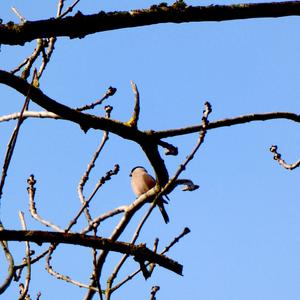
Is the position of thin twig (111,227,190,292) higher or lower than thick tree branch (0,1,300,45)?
lower

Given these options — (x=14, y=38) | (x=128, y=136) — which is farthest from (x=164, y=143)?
(x=14, y=38)

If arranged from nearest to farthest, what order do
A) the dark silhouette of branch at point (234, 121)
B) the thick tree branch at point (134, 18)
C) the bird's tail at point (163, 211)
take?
the thick tree branch at point (134, 18)
the dark silhouette of branch at point (234, 121)
the bird's tail at point (163, 211)

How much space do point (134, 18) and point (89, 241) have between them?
987 millimetres

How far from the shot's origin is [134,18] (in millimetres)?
2445

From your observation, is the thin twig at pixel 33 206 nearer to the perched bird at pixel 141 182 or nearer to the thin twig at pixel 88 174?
the thin twig at pixel 88 174

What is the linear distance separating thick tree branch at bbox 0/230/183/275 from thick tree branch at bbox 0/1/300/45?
862 millimetres

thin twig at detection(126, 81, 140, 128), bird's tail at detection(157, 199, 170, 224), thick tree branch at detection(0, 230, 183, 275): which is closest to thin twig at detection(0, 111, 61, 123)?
thin twig at detection(126, 81, 140, 128)

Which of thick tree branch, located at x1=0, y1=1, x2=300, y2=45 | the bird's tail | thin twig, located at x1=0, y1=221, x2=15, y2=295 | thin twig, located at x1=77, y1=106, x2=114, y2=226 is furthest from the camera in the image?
the bird's tail

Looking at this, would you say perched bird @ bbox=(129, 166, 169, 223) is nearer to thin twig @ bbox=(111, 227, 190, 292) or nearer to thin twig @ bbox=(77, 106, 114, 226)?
thin twig @ bbox=(77, 106, 114, 226)

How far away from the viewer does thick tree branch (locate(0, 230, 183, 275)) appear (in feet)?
7.27

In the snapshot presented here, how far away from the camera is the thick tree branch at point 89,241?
2215 millimetres

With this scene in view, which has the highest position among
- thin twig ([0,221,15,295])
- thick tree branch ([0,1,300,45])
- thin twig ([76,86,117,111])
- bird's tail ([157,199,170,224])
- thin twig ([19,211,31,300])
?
bird's tail ([157,199,170,224])

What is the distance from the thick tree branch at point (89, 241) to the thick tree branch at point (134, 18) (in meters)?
0.86

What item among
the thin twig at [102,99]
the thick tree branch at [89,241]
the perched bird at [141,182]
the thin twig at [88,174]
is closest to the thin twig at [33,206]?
the thin twig at [88,174]
